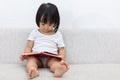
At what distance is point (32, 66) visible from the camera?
5.40 ft

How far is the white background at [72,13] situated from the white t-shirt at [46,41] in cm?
20

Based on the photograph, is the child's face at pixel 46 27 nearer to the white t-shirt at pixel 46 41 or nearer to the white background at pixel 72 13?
the white t-shirt at pixel 46 41

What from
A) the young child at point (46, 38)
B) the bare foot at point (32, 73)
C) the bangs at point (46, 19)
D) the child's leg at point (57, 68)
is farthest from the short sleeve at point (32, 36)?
the bare foot at point (32, 73)

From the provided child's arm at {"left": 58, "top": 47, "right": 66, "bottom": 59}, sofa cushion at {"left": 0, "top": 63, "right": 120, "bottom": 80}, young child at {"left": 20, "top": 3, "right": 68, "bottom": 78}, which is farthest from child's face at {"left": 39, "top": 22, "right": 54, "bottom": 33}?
sofa cushion at {"left": 0, "top": 63, "right": 120, "bottom": 80}

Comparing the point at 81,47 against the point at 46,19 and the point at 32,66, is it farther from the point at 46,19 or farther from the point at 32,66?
the point at 32,66

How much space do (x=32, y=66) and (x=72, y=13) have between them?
65 cm

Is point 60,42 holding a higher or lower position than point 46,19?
lower

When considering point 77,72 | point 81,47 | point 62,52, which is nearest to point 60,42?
point 62,52

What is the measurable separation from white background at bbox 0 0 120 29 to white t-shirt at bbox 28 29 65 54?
203mm

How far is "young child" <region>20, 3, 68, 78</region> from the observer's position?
1777 millimetres

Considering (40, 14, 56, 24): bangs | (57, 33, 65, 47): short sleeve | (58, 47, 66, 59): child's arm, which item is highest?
(40, 14, 56, 24): bangs

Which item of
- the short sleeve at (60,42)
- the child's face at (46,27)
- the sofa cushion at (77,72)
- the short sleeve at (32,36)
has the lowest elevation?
the sofa cushion at (77,72)

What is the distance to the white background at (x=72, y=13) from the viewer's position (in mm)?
2062

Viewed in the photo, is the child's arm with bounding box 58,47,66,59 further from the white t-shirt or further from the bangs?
the bangs
